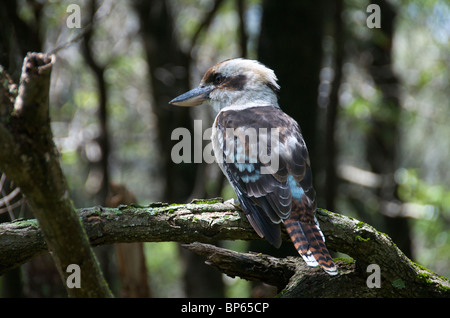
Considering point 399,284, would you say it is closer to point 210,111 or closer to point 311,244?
point 311,244

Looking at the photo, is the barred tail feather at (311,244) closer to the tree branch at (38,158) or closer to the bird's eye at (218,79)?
the tree branch at (38,158)

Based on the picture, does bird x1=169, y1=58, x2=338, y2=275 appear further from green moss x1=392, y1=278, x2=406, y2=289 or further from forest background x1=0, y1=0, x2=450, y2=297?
forest background x1=0, y1=0, x2=450, y2=297

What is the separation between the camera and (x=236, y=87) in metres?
4.24

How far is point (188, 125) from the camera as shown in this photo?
23.0 feet

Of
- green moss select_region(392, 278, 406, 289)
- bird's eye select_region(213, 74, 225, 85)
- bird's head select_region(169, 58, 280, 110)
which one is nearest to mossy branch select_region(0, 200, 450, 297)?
green moss select_region(392, 278, 406, 289)

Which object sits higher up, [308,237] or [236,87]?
[236,87]

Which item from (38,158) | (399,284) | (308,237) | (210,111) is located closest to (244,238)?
(308,237)

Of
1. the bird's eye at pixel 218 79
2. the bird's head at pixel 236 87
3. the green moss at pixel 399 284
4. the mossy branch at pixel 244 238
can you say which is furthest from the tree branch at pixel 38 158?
the bird's eye at pixel 218 79

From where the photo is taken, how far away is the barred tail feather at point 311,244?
9.26ft

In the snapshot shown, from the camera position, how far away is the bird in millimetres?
2916

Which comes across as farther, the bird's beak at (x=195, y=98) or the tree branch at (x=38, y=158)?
the bird's beak at (x=195, y=98)

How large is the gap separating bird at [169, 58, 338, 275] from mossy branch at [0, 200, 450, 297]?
116mm

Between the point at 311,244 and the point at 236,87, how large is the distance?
181cm
